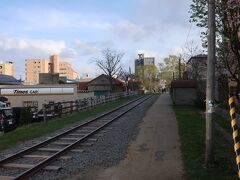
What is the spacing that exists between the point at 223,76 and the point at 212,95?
17.6m

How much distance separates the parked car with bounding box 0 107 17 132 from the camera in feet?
91.5

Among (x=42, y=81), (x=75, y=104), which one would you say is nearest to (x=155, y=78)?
(x=42, y=81)

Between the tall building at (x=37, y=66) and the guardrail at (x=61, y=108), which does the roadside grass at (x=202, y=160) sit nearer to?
the guardrail at (x=61, y=108)

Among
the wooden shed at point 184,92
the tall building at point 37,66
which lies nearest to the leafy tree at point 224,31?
the wooden shed at point 184,92

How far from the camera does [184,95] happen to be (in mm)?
45969

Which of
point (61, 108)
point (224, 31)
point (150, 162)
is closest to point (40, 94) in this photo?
point (61, 108)

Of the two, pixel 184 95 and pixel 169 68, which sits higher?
pixel 169 68

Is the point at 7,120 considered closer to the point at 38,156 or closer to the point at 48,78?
the point at 38,156

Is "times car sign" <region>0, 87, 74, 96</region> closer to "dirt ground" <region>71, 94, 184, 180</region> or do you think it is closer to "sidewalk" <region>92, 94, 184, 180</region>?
"sidewalk" <region>92, 94, 184, 180</region>

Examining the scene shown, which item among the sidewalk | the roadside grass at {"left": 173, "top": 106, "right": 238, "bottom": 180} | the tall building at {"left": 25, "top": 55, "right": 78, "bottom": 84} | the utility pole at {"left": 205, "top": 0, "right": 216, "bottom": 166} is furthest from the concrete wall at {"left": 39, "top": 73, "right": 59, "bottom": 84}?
the tall building at {"left": 25, "top": 55, "right": 78, "bottom": 84}

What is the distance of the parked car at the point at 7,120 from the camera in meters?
27.9

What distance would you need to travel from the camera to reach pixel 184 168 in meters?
10.4

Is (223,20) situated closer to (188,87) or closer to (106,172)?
(106,172)

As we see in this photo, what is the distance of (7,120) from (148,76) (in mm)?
140887
